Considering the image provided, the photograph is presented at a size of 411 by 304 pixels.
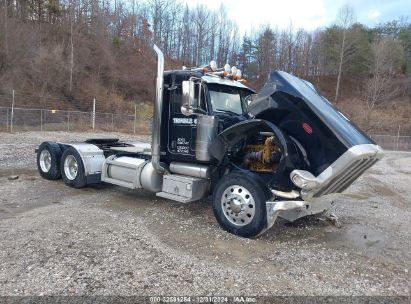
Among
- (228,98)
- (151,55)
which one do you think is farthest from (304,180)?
(151,55)

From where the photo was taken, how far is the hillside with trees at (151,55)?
3675 cm

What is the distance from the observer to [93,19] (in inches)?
1932

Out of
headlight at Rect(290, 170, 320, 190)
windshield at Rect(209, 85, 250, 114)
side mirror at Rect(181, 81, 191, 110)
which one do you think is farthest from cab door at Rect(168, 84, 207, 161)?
headlight at Rect(290, 170, 320, 190)

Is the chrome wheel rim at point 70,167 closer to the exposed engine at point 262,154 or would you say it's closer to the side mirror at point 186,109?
the side mirror at point 186,109

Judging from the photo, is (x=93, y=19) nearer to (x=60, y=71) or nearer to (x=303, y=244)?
(x=60, y=71)

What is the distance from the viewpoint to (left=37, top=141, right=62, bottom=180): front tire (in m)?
9.81

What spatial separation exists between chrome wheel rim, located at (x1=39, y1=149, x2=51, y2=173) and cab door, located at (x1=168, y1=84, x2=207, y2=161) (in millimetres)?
4333

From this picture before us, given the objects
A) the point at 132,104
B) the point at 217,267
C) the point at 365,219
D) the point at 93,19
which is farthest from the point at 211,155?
the point at 93,19

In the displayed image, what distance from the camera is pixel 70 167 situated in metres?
9.37

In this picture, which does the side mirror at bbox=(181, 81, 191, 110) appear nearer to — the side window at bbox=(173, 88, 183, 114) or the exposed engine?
the side window at bbox=(173, 88, 183, 114)

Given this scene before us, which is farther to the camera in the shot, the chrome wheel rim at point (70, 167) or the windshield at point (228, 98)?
the chrome wheel rim at point (70, 167)

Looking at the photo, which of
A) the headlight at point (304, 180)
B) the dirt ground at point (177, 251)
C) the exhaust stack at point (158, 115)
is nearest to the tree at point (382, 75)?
the dirt ground at point (177, 251)

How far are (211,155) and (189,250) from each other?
73.0 inches

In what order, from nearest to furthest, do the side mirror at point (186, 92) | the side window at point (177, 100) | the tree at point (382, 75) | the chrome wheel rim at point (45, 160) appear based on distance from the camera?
1. the side mirror at point (186, 92)
2. the side window at point (177, 100)
3. the chrome wheel rim at point (45, 160)
4. the tree at point (382, 75)
